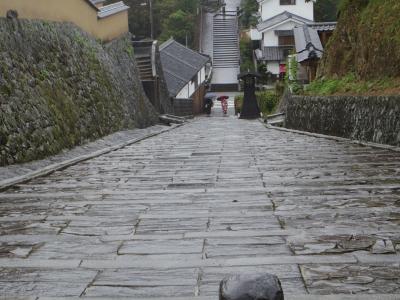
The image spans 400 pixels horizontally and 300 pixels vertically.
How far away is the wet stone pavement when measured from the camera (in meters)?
3.16

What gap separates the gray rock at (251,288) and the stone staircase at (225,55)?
157 ft

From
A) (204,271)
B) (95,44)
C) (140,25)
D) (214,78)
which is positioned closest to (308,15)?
(214,78)

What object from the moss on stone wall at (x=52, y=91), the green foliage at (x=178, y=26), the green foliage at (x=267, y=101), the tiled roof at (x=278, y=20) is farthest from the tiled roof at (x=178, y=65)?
the moss on stone wall at (x=52, y=91)

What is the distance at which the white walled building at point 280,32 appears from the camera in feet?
150

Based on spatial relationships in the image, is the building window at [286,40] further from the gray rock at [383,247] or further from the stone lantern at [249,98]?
the gray rock at [383,247]

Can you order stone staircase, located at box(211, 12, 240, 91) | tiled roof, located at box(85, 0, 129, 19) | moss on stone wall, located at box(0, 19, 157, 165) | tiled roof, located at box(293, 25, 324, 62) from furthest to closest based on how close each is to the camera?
stone staircase, located at box(211, 12, 240, 91) < tiled roof, located at box(293, 25, 324, 62) < tiled roof, located at box(85, 0, 129, 19) < moss on stone wall, located at box(0, 19, 157, 165)

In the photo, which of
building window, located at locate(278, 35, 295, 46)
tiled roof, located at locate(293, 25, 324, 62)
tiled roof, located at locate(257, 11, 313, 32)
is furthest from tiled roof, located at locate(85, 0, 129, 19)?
building window, located at locate(278, 35, 295, 46)

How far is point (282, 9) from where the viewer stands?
1965 inches

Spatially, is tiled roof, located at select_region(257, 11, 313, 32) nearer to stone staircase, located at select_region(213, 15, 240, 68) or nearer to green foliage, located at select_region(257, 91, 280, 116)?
stone staircase, located at select_region(213, 15, 240, 68)

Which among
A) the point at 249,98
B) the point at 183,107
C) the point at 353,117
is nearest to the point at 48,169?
the point at 353,117

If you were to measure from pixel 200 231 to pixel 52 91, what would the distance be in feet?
27.2

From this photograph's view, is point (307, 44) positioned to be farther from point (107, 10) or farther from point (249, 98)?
point (107, 10)

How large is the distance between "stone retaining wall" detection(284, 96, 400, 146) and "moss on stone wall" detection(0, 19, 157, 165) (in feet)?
20.1

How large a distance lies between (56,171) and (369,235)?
5573 mm
